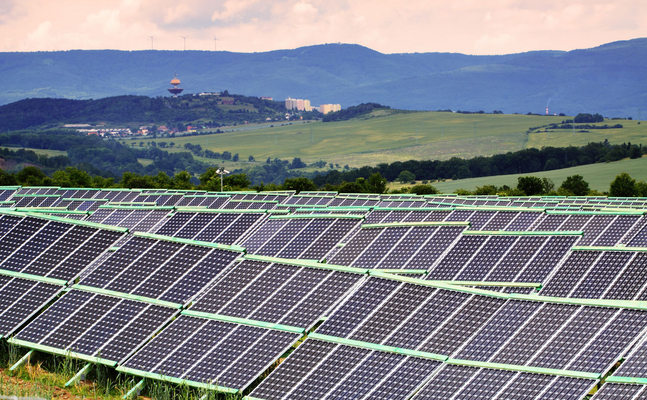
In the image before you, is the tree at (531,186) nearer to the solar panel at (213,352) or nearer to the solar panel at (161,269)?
the solar panel at (161,269)

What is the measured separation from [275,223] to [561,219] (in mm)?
11602

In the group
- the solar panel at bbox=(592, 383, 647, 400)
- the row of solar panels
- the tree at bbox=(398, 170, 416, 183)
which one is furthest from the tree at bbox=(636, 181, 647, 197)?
the solar panel at bbox=(592, 383, 647, 400)

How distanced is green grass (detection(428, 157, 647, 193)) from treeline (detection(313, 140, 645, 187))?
10222 mm

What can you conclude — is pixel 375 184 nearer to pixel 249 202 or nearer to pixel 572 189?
pixel 572 189

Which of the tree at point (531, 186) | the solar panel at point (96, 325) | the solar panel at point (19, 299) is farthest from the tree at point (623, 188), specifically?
the solar panel at point (19, 299)

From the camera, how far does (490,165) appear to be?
653 ft

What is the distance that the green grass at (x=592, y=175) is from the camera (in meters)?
147

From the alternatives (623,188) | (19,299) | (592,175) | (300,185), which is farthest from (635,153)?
(19,299)

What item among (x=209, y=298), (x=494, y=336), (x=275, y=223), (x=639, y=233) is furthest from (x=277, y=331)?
(x=639, y=233)

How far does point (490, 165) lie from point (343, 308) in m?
191

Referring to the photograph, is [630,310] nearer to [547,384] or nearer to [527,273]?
[547,384]

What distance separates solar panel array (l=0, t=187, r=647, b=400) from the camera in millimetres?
13055

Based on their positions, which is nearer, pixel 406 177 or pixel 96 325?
pixel 96 325

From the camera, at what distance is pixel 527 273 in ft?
58.5
